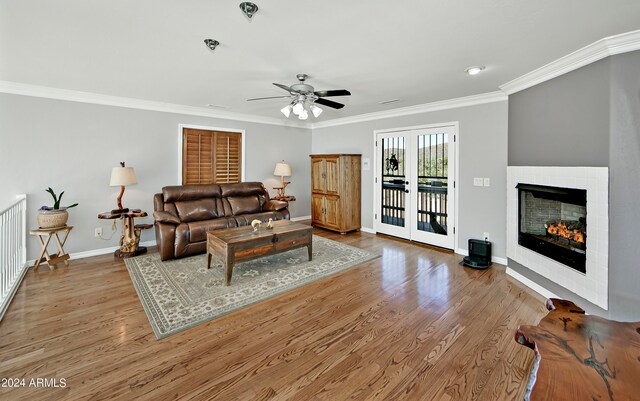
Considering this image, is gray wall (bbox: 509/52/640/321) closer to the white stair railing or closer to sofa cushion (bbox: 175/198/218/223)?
sofa cushion (bbox: 175/198/218/223)

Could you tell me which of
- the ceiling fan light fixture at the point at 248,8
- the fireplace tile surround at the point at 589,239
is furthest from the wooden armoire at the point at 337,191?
the ceiling fan light fixture at the point at 248,8

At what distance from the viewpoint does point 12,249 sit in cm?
328

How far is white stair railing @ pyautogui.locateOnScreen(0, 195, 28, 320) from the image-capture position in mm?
2744

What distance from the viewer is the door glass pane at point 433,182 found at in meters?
4.73

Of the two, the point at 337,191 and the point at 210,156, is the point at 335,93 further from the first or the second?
the point at 210,156

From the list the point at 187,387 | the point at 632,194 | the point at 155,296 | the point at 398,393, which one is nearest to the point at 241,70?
the point at 155,296

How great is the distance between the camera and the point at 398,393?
1716 millimetres

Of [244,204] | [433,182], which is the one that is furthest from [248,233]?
[433,182]

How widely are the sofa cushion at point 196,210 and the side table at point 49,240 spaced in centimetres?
140

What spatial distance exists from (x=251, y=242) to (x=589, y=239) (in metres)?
3.43

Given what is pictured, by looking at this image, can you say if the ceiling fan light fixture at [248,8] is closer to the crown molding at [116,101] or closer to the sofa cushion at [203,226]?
the sofa cushion at [203,226]

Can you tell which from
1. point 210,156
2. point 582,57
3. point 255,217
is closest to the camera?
point 582,57

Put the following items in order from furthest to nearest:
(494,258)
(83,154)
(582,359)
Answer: (83,154) < (494,258) < (582,359)

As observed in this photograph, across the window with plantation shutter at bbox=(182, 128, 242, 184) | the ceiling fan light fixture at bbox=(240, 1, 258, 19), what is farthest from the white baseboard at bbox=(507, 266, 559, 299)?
the window with plantation shutter at bbox=(182, 128, 242, 184)
